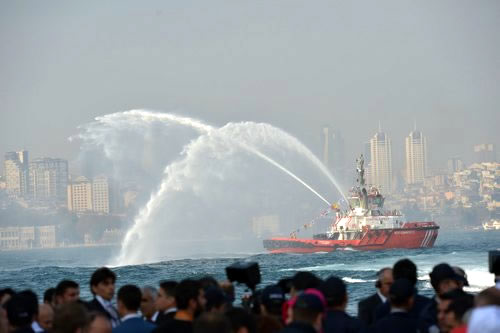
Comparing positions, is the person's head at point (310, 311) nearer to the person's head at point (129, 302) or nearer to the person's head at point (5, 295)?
the person's head at point (129, 302)

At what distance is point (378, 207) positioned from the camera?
9619cm

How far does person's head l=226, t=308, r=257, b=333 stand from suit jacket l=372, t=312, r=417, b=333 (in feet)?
4.12

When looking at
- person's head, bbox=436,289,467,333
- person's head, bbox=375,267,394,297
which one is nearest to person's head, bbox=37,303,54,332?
person's head, bbox=375,267,394,297

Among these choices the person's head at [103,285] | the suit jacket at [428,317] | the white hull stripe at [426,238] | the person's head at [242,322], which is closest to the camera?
the person's head at [242,322]

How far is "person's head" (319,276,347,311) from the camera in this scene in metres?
10.9

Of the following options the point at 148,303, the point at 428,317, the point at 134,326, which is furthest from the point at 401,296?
the point at 148,303

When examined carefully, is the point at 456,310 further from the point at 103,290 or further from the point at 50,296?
the point at 50,296

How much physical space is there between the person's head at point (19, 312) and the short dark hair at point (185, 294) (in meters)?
1.42

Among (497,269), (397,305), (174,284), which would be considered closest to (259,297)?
(174,284)

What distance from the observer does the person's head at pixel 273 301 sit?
11.7 meters

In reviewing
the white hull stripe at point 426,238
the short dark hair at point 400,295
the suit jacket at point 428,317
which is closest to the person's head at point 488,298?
the short dark hair at point 400,295

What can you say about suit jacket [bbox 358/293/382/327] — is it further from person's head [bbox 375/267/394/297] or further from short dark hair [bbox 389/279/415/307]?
short dark hair [bbox 389/279/415/307]

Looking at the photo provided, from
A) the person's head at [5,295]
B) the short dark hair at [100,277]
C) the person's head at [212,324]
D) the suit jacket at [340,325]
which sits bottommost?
the suit jacket at [340,325]

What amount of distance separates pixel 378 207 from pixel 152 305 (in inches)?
3306
